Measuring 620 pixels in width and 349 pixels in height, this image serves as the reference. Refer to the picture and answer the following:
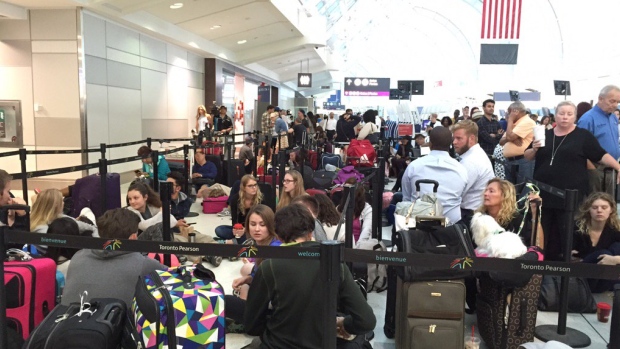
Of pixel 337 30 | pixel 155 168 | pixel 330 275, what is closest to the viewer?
pixel 330 275

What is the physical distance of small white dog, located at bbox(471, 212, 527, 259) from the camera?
4.14 metres

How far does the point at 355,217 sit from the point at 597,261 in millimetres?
2472

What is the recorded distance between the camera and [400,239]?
3936 millimetres

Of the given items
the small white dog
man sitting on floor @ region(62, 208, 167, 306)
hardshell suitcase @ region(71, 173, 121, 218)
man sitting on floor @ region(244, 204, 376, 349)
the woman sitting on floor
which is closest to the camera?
man sitting on floor @ region(244, 204, 376, 349)

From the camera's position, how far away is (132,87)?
15.0m

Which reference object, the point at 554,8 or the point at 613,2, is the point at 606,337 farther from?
the point at 554,8

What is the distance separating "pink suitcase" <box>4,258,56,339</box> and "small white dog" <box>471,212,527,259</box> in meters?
3.20

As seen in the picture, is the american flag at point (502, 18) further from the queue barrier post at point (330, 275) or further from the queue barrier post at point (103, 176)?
the queue barrier post at point (330, 275)

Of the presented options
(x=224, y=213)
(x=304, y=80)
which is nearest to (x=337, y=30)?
(x=304, y=80)

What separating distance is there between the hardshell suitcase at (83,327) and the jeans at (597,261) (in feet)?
14.3

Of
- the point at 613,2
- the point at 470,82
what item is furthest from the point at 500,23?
the point at 470,82

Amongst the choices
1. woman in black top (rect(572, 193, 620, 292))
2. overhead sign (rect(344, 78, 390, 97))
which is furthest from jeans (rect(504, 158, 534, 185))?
overhead sign (rect(344, 78, 390, 97))

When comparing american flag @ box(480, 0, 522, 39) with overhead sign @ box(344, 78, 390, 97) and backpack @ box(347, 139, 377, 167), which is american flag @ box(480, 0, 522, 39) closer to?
backpack @ box(347, 139, 377, 167)

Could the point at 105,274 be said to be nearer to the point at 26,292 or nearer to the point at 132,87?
the point at 26,292
